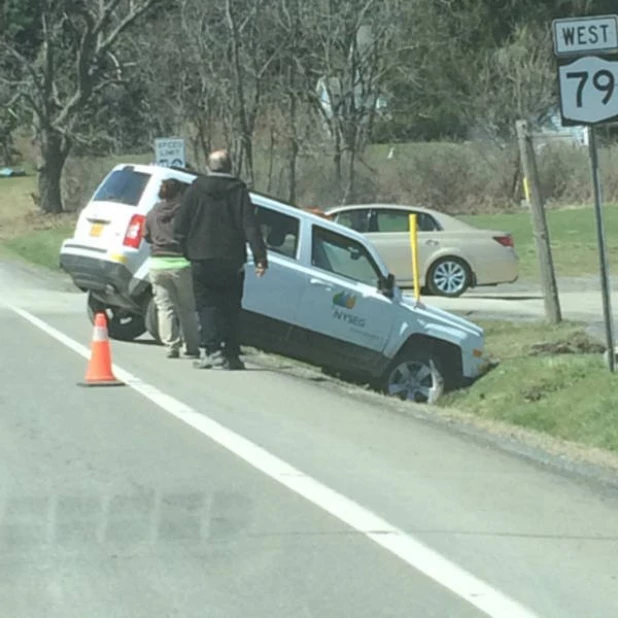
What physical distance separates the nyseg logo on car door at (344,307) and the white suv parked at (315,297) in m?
0.01

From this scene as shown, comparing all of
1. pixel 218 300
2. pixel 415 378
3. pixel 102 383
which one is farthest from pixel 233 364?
pixel 415 378

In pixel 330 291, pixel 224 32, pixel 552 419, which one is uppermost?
pixel 224 32

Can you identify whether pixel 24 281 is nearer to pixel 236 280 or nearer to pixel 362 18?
pixel 236 280

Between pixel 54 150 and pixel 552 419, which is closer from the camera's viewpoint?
pixel 552 419

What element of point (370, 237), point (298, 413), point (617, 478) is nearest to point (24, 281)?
point (370, 237)

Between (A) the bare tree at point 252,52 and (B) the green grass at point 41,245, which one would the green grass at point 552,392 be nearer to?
(B) the green grass at point 41,245

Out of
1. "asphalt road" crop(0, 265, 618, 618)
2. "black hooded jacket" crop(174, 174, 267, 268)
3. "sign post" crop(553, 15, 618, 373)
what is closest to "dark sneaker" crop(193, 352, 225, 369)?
"black hooded jacket" crop(174, 174, 267, 268)

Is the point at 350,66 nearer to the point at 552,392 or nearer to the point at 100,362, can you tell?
the point at 552,392

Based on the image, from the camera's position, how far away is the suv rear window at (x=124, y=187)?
15477 mm

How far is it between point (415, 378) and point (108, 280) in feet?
11.4

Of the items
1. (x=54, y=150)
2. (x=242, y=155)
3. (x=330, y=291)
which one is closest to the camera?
(x=330, y=291)

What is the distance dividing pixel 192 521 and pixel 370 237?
17431 mm

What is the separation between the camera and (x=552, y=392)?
568 inches

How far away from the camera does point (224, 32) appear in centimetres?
4169
